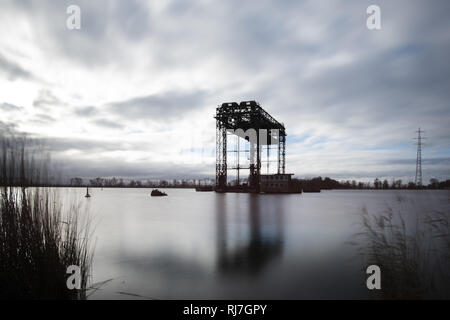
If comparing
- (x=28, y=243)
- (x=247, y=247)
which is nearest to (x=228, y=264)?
(x=247, y=247)

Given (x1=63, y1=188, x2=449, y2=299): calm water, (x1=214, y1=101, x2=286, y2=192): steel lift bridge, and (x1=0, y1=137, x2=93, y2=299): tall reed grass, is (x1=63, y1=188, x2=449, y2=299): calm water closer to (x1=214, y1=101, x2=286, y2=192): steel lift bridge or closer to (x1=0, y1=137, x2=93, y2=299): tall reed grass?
(x1=0, y1=137, x2=93, y2=299): tall reed grass

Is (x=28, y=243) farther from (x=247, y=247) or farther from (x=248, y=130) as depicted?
(x=248, y=130)

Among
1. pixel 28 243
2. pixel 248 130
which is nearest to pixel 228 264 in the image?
pixel 28 243

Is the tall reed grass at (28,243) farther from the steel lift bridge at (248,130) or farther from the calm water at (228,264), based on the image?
the steel lift bridge at (248,130)

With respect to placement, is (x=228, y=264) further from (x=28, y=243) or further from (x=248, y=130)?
(x=248, y=130)

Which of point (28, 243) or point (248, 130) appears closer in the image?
point (28, 243)

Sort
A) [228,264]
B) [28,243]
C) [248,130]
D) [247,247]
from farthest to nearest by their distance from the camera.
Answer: [248,130], [247,247], [228,264], [28,243]

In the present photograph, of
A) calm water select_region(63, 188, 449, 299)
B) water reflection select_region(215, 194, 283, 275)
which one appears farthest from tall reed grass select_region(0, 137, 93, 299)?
water reflection select_region(215, 194, 283, 275)

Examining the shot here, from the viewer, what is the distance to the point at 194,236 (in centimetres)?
1310

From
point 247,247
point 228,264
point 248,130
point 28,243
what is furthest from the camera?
point 248,130

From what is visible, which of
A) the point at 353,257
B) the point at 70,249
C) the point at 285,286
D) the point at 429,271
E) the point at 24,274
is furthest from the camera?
the point at 353,257
